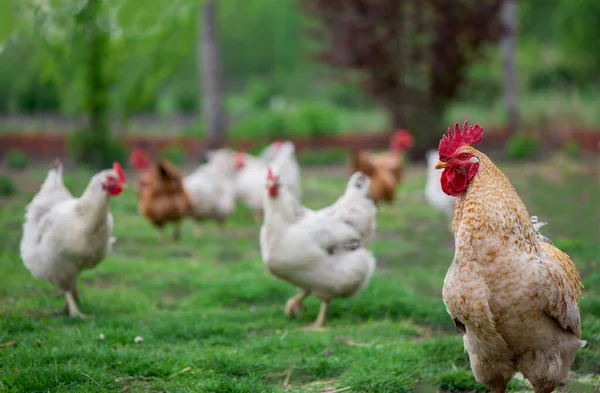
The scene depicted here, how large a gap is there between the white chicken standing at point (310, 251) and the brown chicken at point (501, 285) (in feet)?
6.77

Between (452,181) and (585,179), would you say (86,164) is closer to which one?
(585,179)

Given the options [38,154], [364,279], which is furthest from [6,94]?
[364,279]

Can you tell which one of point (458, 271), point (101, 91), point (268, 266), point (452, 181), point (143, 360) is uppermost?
point (101, 91)

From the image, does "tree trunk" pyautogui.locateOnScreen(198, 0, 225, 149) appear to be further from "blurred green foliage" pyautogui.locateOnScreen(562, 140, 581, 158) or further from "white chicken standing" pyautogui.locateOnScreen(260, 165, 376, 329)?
"white chicken standing" pyautogui.locateOnScreen(260, 165, 376, 329)

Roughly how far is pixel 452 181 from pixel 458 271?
469mm

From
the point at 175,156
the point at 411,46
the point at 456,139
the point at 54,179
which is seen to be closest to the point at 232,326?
the point at 54,179

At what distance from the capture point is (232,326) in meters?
5.58

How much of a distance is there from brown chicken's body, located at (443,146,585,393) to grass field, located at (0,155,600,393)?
853mm

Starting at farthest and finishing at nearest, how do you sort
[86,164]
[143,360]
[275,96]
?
[275,96], [86,164], [143,360]

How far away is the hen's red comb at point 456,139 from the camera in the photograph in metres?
3.65

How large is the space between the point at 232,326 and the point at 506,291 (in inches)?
105

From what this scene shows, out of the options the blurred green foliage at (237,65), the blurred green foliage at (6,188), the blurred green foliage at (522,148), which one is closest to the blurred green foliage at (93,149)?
the blurred green foliage at (237,65)

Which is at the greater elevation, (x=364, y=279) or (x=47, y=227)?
(x=47, y=227)

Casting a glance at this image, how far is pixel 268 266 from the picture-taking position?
576 cm
